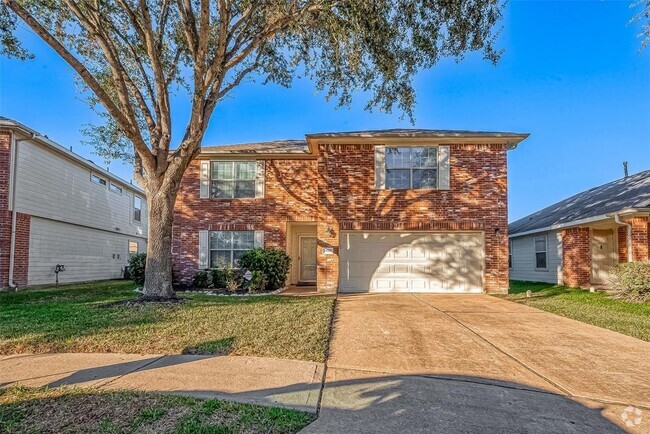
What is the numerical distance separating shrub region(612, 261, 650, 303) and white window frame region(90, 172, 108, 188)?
19674mm

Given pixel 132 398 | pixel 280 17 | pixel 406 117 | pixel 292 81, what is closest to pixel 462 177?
pixel 406 117

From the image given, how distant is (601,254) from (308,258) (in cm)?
1088

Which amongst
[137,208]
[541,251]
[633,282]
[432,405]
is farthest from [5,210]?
[541,251]

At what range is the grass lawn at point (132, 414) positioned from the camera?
2.73m

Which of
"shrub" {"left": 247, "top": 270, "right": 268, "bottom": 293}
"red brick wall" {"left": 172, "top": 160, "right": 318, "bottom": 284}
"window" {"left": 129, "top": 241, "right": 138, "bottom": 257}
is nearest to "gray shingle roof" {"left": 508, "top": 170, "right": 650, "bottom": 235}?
"red brick wall" {"left": 172, "top": 160, "right": 318, "bottom": 284}

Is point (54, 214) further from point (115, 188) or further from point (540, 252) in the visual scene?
point (540, 252)

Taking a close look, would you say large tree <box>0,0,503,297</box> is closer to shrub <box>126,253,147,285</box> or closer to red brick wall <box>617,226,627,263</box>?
shrub <box>126,253,147,285</box>

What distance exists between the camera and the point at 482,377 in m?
4.07

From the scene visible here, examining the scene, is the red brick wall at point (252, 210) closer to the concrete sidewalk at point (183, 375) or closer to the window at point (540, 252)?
the concrete sidewalk at point (183, 375)

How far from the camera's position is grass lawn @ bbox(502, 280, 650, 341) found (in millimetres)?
6652

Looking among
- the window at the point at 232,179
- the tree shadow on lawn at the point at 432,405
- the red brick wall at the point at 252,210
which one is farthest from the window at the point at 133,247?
the tree shadow on lawn at the point at 432,405

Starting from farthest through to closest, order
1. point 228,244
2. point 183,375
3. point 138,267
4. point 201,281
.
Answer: point 228,244, point 201,281, point 138,267, point 183,375

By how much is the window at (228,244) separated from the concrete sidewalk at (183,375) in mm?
8525

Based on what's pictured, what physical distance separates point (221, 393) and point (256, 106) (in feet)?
43.0
